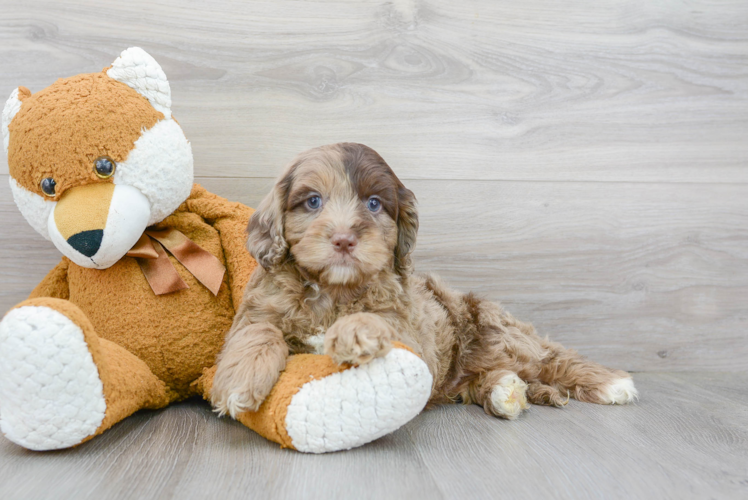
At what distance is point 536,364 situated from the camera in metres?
2.04

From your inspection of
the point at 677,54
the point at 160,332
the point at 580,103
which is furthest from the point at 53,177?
the point at 677,54

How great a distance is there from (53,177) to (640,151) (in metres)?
2.33

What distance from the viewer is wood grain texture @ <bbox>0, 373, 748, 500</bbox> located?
1.21 m

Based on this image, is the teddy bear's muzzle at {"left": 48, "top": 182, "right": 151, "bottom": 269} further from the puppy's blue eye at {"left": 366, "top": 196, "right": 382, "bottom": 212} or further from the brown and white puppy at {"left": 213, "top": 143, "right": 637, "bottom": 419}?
the puppy's blue eye at {"left": 366, "top": 196, "right": 382, "bottom": 212}

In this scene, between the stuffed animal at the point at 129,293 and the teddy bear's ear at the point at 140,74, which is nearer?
the stuffed animal at the point at 129,293

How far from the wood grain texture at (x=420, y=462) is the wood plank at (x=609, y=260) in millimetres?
725

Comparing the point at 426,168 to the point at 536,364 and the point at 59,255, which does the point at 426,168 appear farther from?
the point at 59,255

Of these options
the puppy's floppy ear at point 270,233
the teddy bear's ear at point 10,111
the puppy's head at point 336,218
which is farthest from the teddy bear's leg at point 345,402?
the teddy bear's ear at point 10,111

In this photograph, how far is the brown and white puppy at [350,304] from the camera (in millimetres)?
1412

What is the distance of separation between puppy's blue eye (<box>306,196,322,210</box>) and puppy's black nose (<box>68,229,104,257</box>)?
0.60 meters

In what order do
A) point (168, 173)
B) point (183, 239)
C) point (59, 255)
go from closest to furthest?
point (168, 173), point (183, 239), point (59, 255)

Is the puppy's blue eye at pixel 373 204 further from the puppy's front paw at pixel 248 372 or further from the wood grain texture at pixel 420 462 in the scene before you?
the wood grain texture at pixel 420 462

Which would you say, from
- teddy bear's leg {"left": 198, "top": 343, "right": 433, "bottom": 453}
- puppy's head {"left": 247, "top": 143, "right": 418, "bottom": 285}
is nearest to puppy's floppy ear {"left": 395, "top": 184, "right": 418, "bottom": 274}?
puppy's head {"left": 247, "top": 143, "right": 418, "bottom": 285}

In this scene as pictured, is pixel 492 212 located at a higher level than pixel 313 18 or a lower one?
lower
